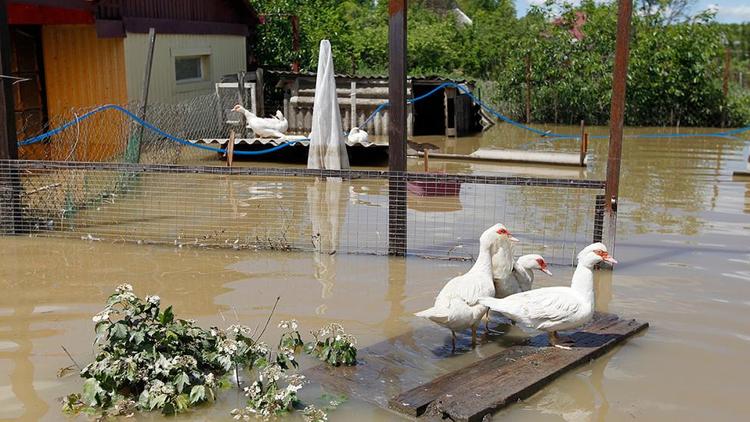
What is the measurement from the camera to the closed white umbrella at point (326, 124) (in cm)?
1418

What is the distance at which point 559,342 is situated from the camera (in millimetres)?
6605

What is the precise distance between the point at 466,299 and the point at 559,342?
87cm

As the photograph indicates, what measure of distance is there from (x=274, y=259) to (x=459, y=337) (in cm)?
306

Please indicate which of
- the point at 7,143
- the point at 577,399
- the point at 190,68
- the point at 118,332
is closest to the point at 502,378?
the point at 577,399

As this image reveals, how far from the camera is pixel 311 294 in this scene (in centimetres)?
804

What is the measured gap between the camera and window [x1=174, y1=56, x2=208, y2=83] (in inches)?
762

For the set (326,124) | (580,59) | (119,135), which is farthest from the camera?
(580,59)

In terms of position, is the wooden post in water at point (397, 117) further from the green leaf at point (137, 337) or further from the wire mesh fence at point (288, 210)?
the green leaf at point (137, 337)

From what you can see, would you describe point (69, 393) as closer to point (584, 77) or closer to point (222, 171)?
point (222, 171)

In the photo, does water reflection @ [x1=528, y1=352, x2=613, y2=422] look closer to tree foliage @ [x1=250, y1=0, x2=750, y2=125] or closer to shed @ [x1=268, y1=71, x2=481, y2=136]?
shed @ [x1=268, y1=71, x2=481, y2=136]

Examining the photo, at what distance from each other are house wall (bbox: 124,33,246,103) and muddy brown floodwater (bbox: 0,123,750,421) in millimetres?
7571

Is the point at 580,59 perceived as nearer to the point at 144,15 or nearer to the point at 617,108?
the point at 144,15

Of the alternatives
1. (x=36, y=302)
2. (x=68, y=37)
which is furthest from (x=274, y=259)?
(x=68, y=37)

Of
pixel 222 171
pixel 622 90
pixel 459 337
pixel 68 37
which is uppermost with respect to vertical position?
pixel 68 37
